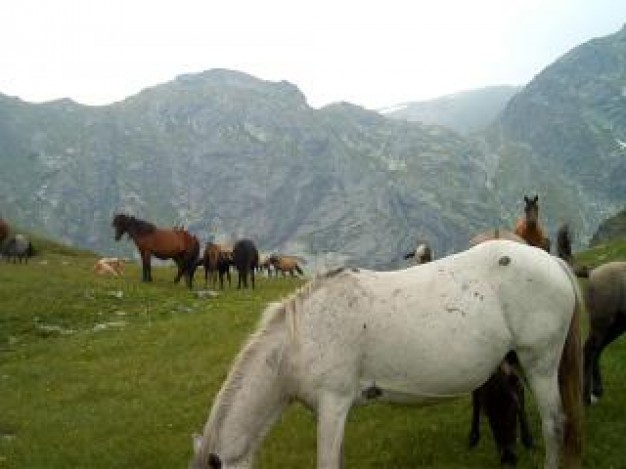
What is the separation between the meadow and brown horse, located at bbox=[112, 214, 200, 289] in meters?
8.25

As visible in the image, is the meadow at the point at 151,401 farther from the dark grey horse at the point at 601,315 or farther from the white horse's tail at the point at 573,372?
the white horse's tail at the point at 573,372

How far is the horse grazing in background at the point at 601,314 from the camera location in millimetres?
14555

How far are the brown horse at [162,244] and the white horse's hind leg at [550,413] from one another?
32256mm

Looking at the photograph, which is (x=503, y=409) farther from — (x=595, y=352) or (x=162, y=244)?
(x=162, y=244)

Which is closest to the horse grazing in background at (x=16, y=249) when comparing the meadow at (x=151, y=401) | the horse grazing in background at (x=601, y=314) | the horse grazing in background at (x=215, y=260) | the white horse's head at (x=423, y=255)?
the horse grazing in background at (x=215, y=260)

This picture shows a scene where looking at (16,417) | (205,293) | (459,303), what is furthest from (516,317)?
(205,293)

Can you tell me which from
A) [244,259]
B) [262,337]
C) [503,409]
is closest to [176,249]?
[244,259]

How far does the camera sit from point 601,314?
14.7 meters

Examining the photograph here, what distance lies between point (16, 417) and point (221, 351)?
6115mm

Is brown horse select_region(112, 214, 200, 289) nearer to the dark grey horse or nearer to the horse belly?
the dark grey horse

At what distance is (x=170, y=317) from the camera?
29.3 m

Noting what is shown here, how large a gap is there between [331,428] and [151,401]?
9856mm

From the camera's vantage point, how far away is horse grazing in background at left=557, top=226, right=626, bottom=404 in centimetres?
1455

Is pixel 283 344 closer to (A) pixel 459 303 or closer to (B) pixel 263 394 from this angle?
(B) pixel 263 394
